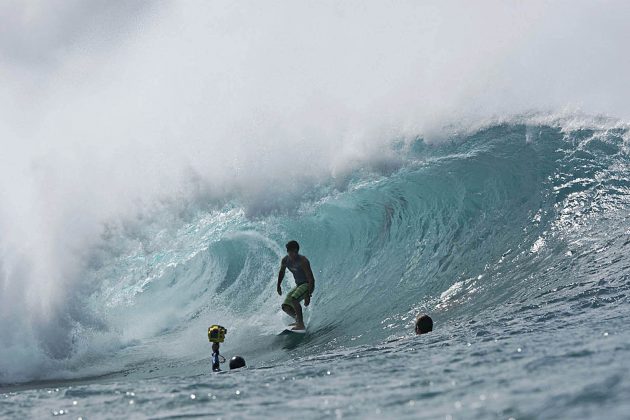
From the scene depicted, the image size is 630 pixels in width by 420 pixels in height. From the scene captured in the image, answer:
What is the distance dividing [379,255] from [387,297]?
6.19 ft

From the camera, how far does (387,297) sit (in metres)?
12.3

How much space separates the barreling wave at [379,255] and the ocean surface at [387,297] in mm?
41

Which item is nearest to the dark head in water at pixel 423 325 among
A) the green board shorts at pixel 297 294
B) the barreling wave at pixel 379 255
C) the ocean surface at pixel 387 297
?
the ocean surface at pixel 387 297

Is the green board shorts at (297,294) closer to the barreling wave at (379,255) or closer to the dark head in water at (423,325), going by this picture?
the barreling wave at (379,255)

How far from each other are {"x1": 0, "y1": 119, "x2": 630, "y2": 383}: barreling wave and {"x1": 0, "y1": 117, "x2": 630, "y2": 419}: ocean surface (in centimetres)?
4

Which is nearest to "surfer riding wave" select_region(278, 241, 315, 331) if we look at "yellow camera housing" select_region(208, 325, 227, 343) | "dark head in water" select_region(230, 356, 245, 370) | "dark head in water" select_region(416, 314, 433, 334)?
"yellow camera housing" select_region(208, 325, 227, 343)

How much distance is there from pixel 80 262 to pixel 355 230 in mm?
5114

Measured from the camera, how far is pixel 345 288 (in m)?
13.4

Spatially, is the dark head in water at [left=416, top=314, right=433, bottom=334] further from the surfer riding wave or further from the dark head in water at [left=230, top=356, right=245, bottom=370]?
the surfer riding wave

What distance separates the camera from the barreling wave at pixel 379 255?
1088 cm

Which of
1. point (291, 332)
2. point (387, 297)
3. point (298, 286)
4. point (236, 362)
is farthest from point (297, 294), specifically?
point (236, 362)

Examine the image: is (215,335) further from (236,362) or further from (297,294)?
(297,294)

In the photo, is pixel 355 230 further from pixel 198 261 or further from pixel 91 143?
pixel 91 143

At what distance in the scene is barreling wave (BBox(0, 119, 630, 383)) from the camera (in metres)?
10.9
